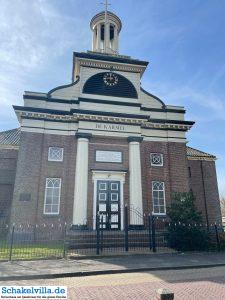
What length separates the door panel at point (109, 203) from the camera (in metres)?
19.2

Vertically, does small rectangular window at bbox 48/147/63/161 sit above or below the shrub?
above

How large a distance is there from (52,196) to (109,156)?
198 inches

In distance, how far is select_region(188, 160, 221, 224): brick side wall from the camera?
1006 inches

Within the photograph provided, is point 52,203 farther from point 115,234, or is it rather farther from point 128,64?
point 128,64

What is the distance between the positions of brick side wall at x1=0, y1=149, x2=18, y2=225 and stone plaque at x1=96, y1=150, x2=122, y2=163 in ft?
25.1

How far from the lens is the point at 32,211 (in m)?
18.2

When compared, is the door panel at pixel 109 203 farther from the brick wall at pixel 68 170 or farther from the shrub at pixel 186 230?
the shrub at pixel 186 230

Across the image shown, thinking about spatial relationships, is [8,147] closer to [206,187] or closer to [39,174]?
[39,174]

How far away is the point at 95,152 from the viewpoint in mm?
20250

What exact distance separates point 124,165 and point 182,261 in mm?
9548

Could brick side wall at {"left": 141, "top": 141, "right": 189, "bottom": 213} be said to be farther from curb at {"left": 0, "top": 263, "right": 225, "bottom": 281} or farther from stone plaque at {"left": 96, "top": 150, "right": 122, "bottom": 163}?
curb at {"left": 0, "top": 263, "right": 225, "bottom": 281}

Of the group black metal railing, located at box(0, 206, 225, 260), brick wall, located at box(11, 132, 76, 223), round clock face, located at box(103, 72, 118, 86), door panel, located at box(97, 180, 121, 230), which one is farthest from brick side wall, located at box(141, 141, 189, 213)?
round clock face, located at box(103, 72, 118, 86)

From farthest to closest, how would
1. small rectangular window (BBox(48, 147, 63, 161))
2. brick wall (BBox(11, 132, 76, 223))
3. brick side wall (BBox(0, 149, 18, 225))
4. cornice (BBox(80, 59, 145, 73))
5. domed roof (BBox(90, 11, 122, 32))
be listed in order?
1. domed roof (BBox(90, 11, 122, 32))
2. cornice (BBox(80, 59, 145, 73))
3. brick side wall (BBox(0, 149, 18, 225))
4. small rectangular window (BBox(48, 147, 63, 161))
5. brick wall (BBox(11, 132, 76, 223))

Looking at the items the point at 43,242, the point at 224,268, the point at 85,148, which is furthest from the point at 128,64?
the point at 224,268
